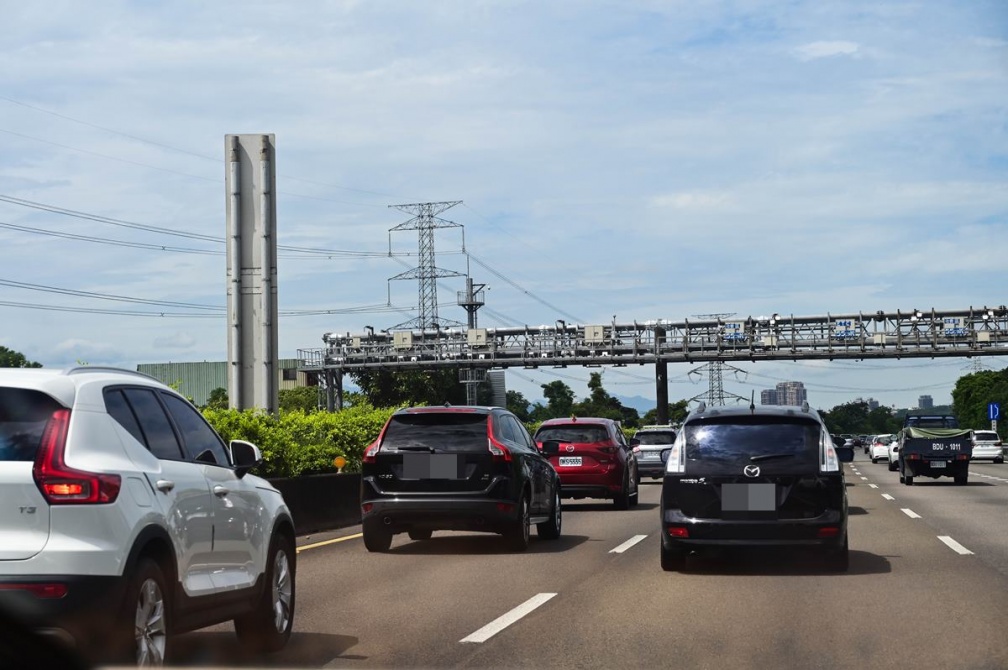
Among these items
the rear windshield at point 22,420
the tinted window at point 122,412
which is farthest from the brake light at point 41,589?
the tinted window at point 122,412

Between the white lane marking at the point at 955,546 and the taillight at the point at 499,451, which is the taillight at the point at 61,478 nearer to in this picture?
the taillight at the point at 499,451

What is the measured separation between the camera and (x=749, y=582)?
40.5ft

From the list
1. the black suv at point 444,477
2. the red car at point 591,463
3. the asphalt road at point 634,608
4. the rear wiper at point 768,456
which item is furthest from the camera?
the red car at point 591,463

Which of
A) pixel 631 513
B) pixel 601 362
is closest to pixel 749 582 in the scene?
pixel 631 513

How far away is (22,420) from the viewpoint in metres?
6.29

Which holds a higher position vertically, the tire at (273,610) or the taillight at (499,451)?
the taillight at (499,451)

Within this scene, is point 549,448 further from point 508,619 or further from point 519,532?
point 508,619

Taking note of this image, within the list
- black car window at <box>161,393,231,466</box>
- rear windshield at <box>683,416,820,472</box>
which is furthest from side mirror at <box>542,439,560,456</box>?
black car window at <box>161,393,231,466</box>

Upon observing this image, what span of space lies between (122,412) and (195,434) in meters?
1.12

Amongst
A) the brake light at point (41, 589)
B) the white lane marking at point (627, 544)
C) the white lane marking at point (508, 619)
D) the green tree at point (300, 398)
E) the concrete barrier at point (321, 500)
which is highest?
the green tree at point (300, 398)

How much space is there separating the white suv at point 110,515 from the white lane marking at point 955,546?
9.75 metres

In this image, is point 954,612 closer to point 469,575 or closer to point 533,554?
point 469,575

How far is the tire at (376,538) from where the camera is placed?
15656 mm

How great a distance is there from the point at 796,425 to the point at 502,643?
5.35 metres
